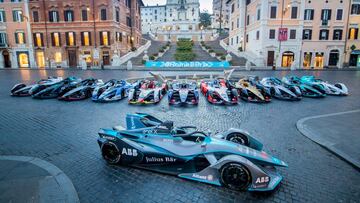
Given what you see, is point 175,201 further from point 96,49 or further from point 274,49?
point 96,49

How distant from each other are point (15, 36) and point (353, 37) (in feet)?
201

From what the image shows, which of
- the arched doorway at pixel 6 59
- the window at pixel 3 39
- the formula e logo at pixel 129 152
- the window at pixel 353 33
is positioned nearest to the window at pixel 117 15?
the window at pixel 3 39

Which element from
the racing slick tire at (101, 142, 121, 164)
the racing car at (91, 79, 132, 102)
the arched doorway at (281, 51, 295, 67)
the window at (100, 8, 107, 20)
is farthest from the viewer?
the window at (100, 8, 107, 20)

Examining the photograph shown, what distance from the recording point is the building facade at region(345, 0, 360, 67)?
3728 centimetres

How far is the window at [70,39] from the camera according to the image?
4144 cm

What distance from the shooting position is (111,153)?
5.67 m

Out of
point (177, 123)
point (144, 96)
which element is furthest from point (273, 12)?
point (177, 123)

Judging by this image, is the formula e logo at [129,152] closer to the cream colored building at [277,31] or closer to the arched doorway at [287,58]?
the cream colored building at [277,31]

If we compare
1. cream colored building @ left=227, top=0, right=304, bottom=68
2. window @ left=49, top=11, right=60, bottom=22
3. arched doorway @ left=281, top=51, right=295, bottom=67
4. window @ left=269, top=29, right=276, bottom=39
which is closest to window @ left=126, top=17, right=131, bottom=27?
window @ left=49, top=11, right=60, bottom=22

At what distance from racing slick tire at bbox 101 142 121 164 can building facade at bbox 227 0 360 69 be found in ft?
118

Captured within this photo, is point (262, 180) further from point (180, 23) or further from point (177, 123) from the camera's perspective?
point (180, 23)

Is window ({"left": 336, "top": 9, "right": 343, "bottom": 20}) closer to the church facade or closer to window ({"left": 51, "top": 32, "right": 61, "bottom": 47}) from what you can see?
the church facade

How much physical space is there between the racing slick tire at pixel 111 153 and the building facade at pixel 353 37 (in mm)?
46002

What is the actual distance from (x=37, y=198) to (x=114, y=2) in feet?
140
